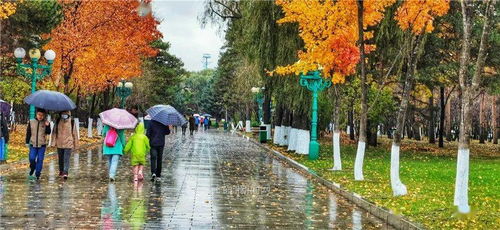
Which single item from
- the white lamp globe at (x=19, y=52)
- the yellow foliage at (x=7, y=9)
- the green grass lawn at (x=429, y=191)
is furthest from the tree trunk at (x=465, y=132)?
the white lamp globe at (x=19, y=52)

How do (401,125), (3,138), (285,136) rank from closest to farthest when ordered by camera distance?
(401,125), (3,138), (285,136)

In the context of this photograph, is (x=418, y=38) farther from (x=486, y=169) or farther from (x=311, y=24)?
(x=486, y=169)

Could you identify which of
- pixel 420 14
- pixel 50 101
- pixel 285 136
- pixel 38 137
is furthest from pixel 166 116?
pixel 285 136

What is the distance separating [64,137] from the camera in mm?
18688

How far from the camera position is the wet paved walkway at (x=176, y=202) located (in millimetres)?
11789

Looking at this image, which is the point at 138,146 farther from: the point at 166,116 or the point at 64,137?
the point at 64,137

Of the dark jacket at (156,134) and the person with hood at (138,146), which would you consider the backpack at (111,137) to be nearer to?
the person with hood at (138,146)

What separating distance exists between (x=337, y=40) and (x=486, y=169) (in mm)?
8648

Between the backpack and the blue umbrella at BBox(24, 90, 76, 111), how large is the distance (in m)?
1.14

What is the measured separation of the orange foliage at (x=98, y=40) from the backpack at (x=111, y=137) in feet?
61.1

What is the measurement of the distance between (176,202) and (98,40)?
2753 centimetres

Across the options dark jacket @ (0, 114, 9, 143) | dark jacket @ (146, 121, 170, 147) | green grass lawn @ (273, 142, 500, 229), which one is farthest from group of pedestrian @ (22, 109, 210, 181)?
green grass lawn @ (273, 142, 500, 229)

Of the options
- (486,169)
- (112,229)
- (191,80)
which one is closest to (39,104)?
(112,229)

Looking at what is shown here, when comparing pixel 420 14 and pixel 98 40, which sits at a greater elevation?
pixel 98 40
